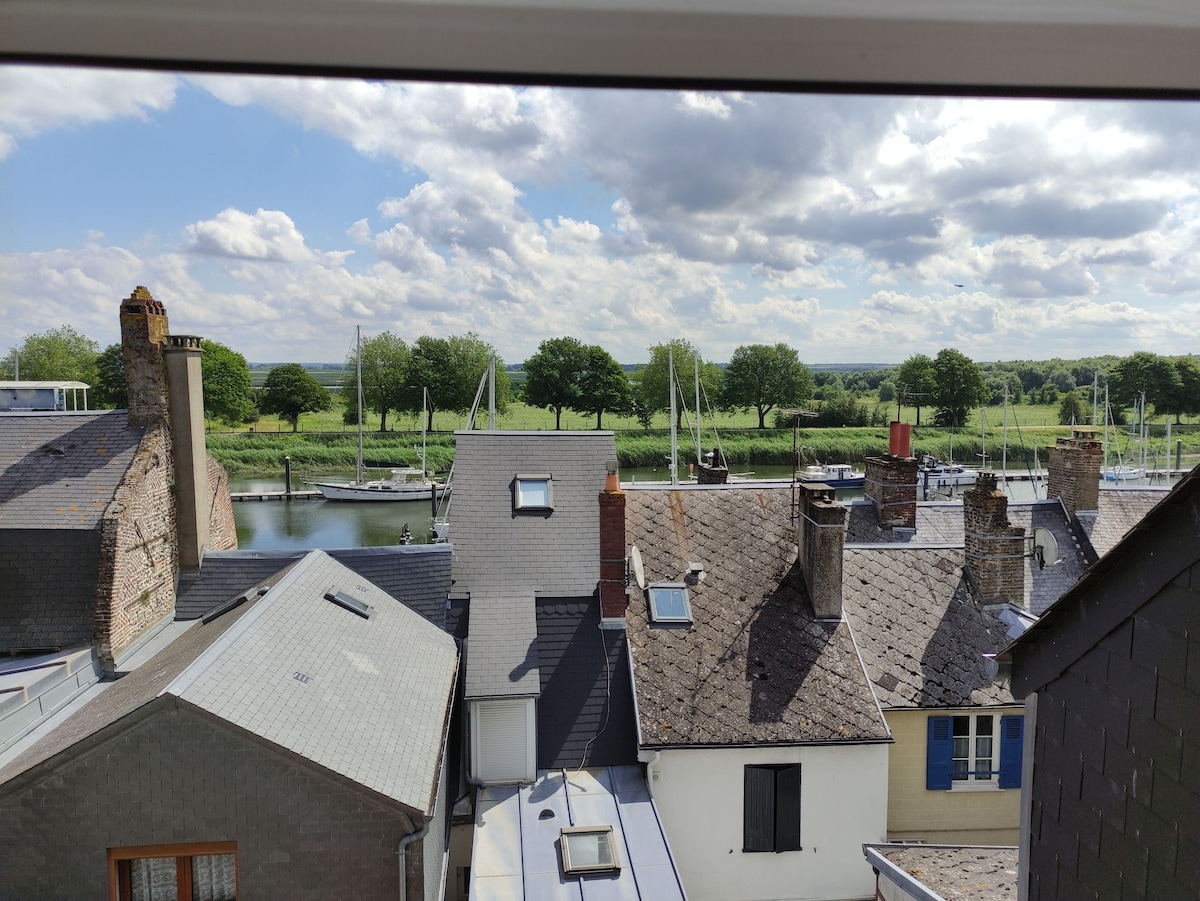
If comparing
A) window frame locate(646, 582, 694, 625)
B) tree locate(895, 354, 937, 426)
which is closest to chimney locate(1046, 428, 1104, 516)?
window frame locate(646, 582, 694, 625)

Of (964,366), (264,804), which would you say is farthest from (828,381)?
(264,804)

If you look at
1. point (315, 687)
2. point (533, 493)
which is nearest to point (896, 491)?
point (533, 493)

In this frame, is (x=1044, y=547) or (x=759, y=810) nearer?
→ (x=759, y=810)

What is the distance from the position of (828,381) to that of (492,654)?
91.7 ft

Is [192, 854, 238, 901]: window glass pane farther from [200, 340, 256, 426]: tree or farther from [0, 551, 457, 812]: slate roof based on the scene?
[200, 340, 256, 426]: tree

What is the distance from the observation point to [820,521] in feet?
23.9

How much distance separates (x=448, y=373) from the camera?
121ft

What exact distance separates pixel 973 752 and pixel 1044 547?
333 cm

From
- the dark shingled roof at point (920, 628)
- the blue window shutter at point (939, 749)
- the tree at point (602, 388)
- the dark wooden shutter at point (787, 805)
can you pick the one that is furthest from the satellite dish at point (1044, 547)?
the tree at point (602, 388)

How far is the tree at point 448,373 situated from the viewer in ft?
118

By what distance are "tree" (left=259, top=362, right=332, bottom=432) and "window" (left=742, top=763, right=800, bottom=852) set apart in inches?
1008

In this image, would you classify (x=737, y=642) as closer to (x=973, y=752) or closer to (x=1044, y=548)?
(x=973, y=752)

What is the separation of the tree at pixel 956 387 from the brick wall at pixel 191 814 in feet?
82.4

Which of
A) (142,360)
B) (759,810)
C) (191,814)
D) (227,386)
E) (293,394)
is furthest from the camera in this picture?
(293,394)
